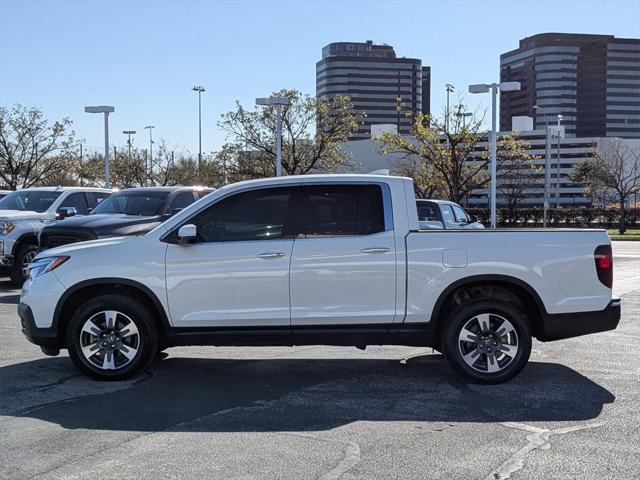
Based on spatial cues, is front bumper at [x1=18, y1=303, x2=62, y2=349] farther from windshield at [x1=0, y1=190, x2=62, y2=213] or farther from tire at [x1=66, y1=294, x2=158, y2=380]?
windshield at [x1=0, y1=190, x2=62, y2=213]

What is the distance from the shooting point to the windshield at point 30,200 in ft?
49.8

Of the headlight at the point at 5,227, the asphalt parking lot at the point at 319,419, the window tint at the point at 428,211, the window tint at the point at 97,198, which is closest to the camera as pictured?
the asphalt parking lot at the point at 319,419

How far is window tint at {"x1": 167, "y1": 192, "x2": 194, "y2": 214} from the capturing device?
13.2 m

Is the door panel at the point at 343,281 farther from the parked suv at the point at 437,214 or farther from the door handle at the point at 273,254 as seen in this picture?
the parked suv at the point at 437,214

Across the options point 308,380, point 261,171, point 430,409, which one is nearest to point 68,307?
point 308,380

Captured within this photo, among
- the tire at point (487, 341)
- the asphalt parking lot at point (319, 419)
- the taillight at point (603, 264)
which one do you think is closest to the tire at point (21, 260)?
the asphalt parking lot at point (319, 419)

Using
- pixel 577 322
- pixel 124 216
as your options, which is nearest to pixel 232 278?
pixel 577 322

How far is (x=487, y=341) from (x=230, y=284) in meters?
2.41

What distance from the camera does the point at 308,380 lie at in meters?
6.85

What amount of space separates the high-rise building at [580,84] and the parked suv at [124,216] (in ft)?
508

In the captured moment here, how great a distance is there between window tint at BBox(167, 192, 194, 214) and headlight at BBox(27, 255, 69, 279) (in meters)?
6.13

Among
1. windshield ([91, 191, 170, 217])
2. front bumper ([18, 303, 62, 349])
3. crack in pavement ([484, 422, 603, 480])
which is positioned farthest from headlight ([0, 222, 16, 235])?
crack in pavement ([484, 422, 603, 480])

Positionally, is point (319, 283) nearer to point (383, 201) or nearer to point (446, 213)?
point (383, 201)

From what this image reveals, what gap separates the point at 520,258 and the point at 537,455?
223 centimetres
